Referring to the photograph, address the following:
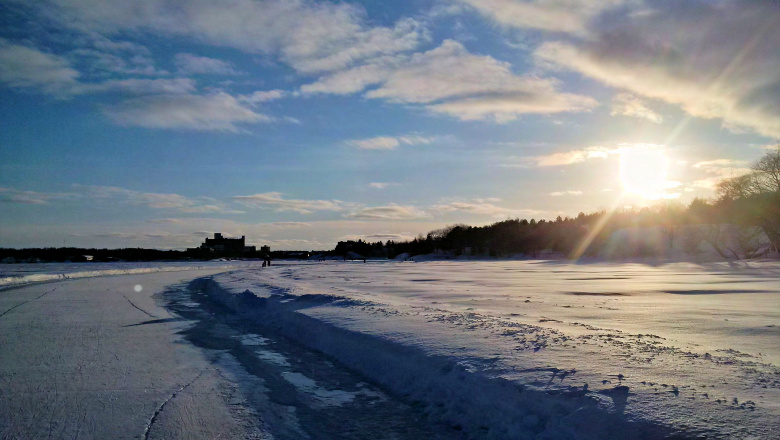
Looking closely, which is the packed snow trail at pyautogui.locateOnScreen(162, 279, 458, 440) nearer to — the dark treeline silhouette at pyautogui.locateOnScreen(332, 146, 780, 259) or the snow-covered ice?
the snow-covered ice

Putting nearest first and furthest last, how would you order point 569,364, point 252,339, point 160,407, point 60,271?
point 160,407, point 569,364, point 252,339, point 60,271

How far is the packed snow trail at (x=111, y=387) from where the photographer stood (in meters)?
4.59

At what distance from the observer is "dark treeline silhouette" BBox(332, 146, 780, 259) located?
49203 millimetres

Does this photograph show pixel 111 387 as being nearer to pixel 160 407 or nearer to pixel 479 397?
pixel 160 407

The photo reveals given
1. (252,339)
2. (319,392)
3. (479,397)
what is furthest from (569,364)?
(252,339)

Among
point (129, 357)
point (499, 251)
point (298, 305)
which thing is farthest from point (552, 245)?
point (129, 357)

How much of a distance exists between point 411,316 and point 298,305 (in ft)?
15.1

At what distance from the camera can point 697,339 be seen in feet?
24.1

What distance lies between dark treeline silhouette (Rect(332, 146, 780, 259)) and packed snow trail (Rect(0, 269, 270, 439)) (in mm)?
54172

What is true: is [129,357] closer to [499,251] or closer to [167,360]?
[167,360]

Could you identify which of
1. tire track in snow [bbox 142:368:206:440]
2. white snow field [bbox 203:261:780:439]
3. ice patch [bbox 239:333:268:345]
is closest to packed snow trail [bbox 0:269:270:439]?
tire track in snow [bbox 142:368:206:440]

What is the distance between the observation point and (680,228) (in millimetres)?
67312

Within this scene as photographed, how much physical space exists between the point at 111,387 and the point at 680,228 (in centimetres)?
7483

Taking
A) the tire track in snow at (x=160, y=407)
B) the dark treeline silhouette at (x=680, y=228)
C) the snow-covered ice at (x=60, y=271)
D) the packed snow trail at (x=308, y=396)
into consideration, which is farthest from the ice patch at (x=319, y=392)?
the dark treeline silhouette at (x=680, y=228)
